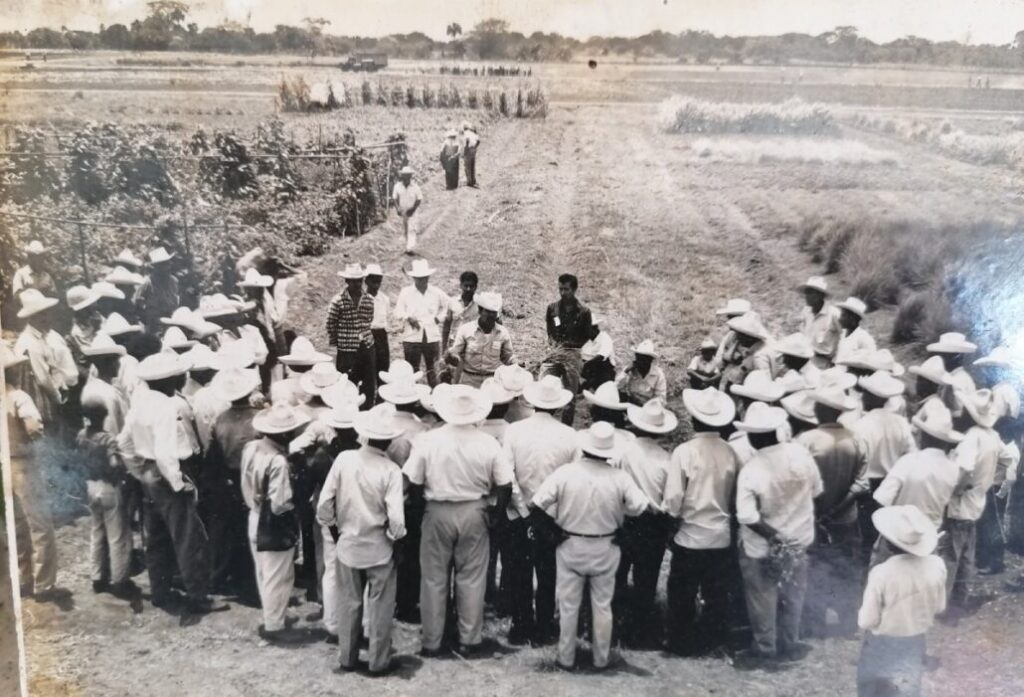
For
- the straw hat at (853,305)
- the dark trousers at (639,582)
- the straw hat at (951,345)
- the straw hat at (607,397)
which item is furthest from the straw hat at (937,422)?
the straw hat at (607,397)

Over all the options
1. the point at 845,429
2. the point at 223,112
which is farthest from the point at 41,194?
the point at 845,429

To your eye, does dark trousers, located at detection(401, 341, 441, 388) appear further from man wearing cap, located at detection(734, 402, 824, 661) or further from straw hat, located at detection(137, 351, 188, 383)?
man wearing cap, located at detection(734, 402, 824, 661)

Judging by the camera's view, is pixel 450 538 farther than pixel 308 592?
No

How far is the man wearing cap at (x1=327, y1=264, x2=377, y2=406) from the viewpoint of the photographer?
545 cm

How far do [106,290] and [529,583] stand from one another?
3.28 m

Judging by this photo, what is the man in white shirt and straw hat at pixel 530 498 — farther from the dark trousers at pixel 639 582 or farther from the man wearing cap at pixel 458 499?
the dark trousers at pixel 639 582

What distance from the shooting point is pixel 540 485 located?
5023 mm

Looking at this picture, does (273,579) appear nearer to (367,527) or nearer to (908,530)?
(367,527)

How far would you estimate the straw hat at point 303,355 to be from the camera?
538 cm

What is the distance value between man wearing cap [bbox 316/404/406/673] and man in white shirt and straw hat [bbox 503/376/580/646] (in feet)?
2.40

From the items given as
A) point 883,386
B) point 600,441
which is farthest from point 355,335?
point 883,386

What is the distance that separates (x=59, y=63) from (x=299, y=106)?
1424 mm

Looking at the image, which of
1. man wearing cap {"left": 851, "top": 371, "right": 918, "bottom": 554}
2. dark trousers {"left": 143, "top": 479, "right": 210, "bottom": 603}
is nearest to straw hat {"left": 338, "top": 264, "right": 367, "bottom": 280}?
dark trousers {"left": 143, "top": 479, "right": 210, "bottom": 603}

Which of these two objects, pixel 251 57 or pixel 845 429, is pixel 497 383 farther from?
pixel 251 57
